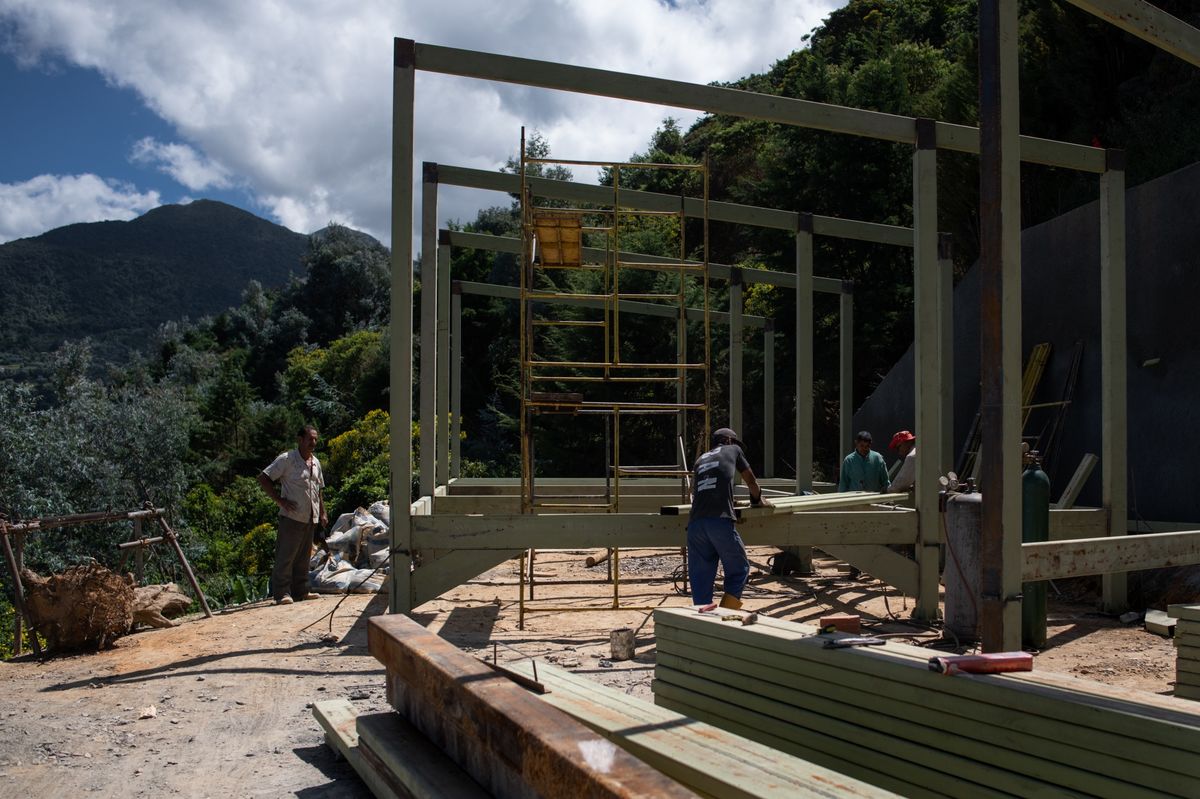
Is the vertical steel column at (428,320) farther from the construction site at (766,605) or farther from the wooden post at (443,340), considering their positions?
the wooden post at (443,340)

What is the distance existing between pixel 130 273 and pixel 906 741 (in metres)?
165

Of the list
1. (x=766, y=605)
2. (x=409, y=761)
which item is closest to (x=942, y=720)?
(x=409, y=761)

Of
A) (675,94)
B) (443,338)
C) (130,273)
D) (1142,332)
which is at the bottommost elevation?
(1142,332)

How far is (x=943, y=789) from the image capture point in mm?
3588

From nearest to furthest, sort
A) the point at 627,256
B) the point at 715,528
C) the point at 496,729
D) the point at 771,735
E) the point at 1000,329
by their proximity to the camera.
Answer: the point at 496,729, the point at 771,735, the point at 1000,329, the point at 715,528, the point at 627,256

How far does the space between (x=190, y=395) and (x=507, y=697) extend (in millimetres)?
45625

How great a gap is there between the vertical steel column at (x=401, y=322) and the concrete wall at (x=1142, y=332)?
6.73 m

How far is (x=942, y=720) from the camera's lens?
363cm

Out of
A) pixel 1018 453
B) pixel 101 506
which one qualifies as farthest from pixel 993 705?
pixel 101 506

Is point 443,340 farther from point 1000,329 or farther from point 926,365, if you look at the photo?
point 1000,329

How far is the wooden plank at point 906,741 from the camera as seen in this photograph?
3240 mm

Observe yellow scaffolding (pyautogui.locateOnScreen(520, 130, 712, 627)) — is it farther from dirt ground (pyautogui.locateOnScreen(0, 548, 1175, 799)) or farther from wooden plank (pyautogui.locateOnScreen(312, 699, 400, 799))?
wooden plank (pyautogui.locateOnScreen(312, 699, 400, 799))

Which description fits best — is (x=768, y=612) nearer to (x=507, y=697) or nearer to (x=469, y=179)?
(x=469, y=179)

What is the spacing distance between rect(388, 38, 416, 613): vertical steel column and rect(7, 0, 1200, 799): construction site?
0.02 meters
